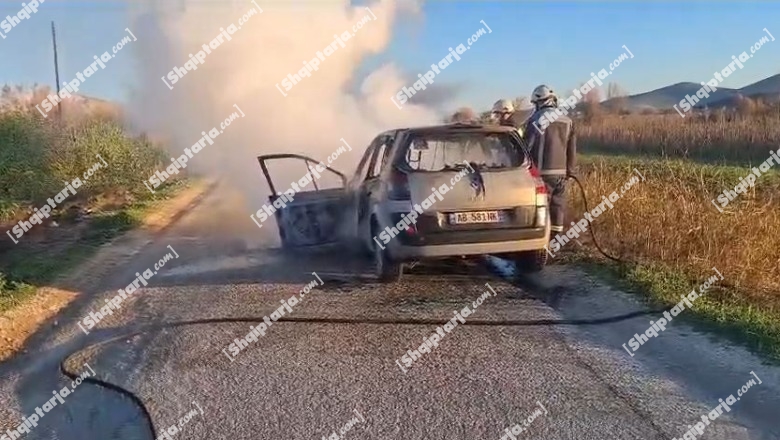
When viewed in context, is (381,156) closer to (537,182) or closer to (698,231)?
(537,182)

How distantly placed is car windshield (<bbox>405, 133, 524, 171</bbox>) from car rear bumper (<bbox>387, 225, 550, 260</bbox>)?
72 cm

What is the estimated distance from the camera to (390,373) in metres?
5.29

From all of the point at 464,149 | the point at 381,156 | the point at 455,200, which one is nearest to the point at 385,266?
the point at 455,200

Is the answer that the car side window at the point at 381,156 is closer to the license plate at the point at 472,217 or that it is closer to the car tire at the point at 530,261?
the license plate at the point at 472,217

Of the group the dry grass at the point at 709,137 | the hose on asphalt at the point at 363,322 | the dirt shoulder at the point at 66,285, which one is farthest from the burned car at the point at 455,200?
the dry grass at the point at 709,137

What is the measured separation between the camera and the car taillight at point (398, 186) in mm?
7445

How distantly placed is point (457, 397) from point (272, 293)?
11.0 ft

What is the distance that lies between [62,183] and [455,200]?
10.2m

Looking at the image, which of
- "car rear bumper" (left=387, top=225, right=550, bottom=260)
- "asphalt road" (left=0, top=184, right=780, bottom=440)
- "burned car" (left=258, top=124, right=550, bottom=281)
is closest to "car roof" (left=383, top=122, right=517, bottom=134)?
"burned car" (left=258, top=124, right=550, bottom=281)

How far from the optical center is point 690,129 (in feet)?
96.4

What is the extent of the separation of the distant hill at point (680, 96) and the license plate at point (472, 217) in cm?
3334

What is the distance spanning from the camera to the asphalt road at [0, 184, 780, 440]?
4.46m

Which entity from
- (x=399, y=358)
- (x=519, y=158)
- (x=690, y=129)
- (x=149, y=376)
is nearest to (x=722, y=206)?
(x=519, y=158)

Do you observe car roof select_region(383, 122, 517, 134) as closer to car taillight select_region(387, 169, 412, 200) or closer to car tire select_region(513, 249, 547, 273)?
car taillight select_region(387, 169, 412, 200)
